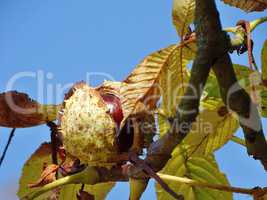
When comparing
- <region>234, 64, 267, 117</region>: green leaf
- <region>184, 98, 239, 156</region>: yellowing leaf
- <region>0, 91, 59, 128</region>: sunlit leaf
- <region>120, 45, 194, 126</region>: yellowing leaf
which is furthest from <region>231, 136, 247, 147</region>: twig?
<region>0, 91, 59, 128</region>: sunlit leaf

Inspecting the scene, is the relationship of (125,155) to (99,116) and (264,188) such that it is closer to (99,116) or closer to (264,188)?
(99,116)

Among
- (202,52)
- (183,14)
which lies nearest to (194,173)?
(183,14)

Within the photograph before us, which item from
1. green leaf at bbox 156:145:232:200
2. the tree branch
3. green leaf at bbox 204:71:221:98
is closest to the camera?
the tree branch

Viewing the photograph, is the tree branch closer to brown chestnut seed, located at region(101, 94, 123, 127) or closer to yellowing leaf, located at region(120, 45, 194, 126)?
yellowing leaf, located at region(120, 45, 194, 126)

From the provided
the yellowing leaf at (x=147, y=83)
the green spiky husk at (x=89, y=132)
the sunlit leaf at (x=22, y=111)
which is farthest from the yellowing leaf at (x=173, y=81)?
the sunlit leaf at (x=22, y=111)

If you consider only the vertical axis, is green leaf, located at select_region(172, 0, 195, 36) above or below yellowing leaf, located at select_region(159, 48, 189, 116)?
above
